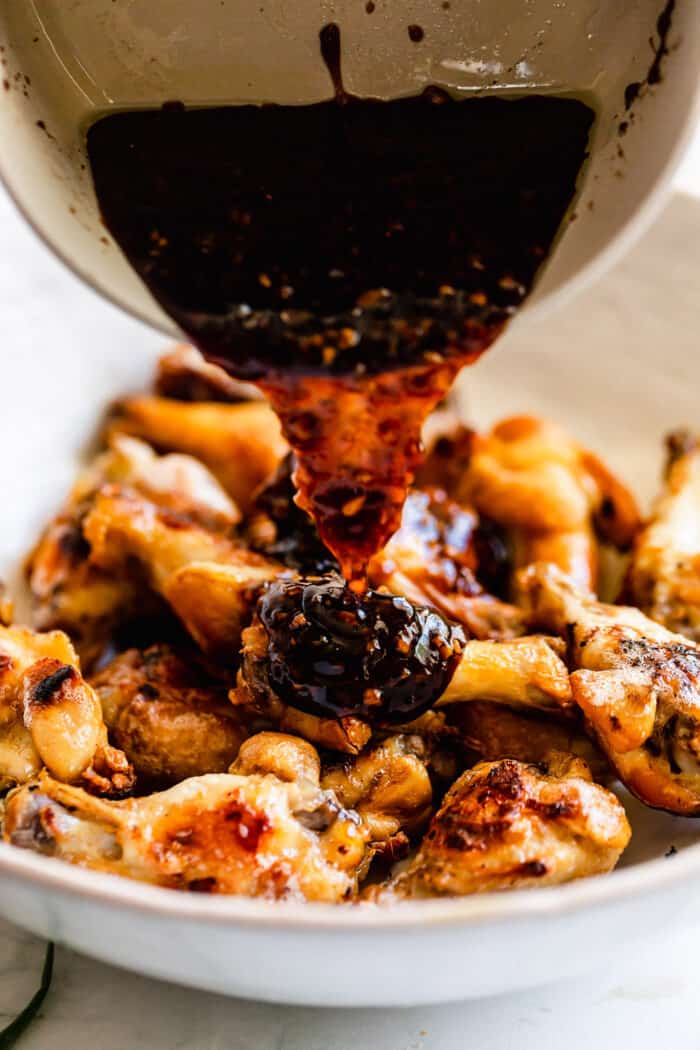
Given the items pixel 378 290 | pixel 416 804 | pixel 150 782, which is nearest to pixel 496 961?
pixel 416 804

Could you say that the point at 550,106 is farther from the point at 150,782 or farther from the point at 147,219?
the point at 150,782

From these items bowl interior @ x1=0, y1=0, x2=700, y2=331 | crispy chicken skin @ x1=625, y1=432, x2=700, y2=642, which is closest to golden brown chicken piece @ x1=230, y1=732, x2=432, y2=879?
crispy chicken skin @ x1=625, y1=432, x2=700, y2=642

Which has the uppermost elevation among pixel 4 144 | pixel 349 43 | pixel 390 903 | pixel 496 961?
pixel 349 43

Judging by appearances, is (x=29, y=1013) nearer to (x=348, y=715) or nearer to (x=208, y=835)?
(x=208, y=835)

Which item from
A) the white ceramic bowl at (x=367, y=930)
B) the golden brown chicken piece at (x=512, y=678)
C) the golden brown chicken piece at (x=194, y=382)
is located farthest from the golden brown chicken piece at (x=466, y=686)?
the golden brown chicken piece at (x=194, y=382)

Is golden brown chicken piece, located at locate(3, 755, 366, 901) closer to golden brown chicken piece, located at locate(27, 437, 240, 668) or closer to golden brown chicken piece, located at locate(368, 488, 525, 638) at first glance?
golden brown chicken piece, located at locate(368, 488, 525, 638)

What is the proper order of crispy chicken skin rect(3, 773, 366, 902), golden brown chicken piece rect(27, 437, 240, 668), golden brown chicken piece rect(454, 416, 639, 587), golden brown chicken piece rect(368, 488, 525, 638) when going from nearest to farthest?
1. crispy chicken skin rect(3, 773, 366, 902)
2. golden brown chicken piece rect(368, 488, 525, 638)
3. golden brown chicken piece rect(27, 437, 240, 668)
4. golden brown chicken piece rect(454, 416, 639, 587)

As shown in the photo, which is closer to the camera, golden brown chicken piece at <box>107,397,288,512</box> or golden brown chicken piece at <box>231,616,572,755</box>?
golden brown chicken piece at <box>231,616,572,755</box>
